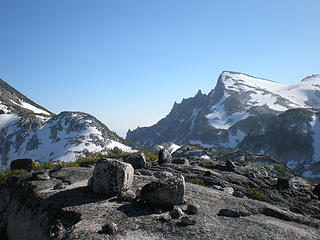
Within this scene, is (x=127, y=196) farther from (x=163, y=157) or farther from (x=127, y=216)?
(x=163, y=157)

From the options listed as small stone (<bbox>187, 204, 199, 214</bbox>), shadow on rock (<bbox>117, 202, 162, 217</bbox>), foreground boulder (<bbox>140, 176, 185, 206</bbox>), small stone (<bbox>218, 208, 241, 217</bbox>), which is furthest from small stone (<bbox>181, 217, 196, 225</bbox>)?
small stone (<bbox>218, 208, 241, 217</bbox>)

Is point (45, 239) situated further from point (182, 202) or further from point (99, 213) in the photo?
point (182, 202)

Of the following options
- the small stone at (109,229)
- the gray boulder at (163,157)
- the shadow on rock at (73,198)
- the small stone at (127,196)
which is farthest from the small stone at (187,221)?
the gray boulder at (163,157)

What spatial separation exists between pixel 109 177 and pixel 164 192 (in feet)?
12.6

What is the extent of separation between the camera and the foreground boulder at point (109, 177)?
52.4 feet

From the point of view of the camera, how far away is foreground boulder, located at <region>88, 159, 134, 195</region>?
16.0m

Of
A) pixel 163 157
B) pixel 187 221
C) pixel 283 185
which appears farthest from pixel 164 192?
pixel 283 185

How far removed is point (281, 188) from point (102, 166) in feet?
78.9

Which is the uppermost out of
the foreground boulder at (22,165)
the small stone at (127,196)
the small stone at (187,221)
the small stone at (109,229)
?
the small stone at (127,196)

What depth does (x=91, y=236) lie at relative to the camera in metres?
10.9

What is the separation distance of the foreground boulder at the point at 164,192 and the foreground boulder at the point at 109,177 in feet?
6.39

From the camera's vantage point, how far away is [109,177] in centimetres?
1599

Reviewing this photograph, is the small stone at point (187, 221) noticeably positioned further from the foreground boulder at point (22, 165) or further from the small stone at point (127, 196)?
the foreground boulder at point (22, 165)

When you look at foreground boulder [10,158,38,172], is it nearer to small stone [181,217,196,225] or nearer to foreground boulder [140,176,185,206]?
foreground boulder [140,176,185,206]
